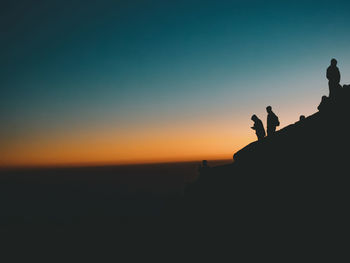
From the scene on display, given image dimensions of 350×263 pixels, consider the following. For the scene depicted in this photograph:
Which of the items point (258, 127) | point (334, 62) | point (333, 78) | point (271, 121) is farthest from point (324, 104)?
point (258, 127)

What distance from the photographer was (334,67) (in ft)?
51.6

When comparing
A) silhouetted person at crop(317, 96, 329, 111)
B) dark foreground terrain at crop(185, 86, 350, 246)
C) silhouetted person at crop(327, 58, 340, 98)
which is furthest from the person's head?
silhouetted person at crop(317, 96, 329, 111)

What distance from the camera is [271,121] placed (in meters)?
19.9

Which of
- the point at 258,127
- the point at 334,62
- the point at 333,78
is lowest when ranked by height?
the point at 258,127

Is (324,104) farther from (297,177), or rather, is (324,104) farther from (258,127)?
(297,177)

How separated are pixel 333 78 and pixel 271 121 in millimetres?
5855

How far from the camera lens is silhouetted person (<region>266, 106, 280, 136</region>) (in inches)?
770

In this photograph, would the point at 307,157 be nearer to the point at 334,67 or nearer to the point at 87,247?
the point at 334,67

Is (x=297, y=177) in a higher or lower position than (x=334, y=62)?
lower

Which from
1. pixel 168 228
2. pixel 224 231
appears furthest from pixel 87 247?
pixel 224 231

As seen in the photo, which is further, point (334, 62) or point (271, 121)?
point (271, 121)

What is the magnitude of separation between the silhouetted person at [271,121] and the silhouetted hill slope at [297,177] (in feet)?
4.30

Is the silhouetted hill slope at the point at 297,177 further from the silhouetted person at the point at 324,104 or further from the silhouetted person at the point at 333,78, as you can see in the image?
the silhouetted person at the point at 333,78

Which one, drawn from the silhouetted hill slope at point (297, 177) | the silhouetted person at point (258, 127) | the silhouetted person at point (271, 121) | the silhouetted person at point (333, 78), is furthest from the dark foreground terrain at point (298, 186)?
the silhouetted person at point (258, 127)
